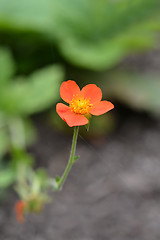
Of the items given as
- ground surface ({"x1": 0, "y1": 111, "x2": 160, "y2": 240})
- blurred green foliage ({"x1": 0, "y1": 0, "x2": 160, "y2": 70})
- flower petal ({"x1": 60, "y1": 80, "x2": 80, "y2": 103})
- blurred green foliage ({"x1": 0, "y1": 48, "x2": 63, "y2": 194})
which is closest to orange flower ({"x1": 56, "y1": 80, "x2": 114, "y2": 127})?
flower petal ({"x1": 60, "y1": 80, "x2": 80, "y2": 103})

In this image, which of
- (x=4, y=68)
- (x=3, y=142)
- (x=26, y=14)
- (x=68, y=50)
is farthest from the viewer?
(x=26, y=14)

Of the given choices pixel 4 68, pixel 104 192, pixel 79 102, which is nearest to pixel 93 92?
pixel 79 102

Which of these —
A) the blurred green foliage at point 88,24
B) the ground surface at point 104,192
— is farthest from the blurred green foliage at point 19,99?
the blurred green foliage at point 88,24

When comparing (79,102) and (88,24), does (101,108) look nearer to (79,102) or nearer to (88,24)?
(79,102)

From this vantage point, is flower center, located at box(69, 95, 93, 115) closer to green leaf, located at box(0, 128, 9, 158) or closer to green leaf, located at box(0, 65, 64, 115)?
green leaf, located at box(0, 128, 9, 158)

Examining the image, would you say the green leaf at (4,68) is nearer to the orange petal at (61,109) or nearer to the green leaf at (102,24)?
the green leaf at (102,24)

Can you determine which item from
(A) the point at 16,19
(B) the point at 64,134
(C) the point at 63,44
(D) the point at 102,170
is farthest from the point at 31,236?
(A) the point at 16,19

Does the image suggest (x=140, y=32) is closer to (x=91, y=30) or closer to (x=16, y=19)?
(x=91, y=30)
